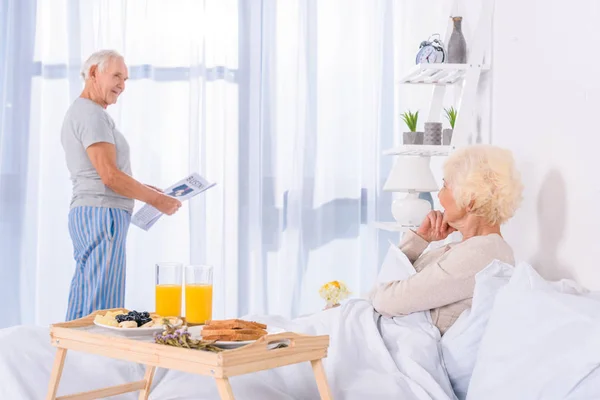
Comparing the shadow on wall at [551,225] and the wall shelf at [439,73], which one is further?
the wall shelf at [439,73]

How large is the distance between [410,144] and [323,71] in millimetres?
990

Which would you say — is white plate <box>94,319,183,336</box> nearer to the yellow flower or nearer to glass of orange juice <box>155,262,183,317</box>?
glass of orange juice <box>155,262,183,317</box>

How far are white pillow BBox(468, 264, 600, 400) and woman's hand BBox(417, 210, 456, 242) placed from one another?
0.75 metres

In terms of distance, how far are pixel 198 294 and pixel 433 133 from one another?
5.12 ft

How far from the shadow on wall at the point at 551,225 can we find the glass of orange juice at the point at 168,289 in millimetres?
1026

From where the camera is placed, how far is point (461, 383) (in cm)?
177

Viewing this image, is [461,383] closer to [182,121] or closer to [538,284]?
[538,284]

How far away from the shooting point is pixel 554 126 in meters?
2.17

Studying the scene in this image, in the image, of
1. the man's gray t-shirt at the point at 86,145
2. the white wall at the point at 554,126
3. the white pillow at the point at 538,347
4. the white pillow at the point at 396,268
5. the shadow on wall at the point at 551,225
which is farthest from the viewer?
the man's gray t-shirt at the point at 86,145

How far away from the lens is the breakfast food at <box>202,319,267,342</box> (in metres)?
1.51

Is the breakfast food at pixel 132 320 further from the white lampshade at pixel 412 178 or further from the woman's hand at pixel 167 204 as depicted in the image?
the white lampshade at pixel 412 178

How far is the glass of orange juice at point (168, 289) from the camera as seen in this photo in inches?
71.7

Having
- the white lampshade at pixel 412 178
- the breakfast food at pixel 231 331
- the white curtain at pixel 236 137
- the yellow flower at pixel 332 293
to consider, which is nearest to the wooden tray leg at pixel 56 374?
the breakfast food at pixel 231 331

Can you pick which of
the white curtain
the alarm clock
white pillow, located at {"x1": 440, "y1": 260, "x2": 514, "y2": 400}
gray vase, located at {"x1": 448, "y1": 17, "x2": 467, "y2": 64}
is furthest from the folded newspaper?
white pillow, located at {"x1": 440, "y1": 260, "x2": 514, "y2": 400}
